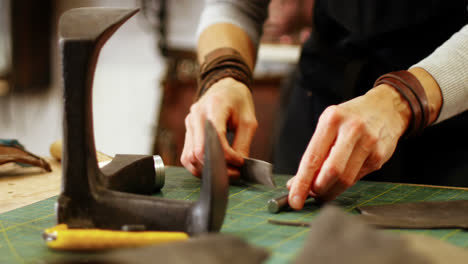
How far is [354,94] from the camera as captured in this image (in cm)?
112

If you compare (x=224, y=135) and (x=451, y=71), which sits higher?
(x=451, y=71)

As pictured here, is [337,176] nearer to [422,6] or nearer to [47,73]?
[422,6]

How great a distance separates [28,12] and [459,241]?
369cm

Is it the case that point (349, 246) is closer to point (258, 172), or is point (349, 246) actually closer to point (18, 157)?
point (258, 172)

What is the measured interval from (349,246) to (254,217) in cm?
35

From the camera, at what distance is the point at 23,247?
1.97 ft

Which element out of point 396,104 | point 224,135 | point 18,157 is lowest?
point 18,157

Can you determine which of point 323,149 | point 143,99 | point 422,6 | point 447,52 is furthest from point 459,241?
point 143,99

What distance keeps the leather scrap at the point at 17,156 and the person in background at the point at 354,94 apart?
1.14ft

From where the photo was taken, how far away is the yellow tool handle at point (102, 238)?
54 centimetres

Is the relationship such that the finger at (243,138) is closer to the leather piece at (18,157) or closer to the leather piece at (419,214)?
the leather piece at (419,214)

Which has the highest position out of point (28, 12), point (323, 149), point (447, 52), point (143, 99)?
point (447, 52)

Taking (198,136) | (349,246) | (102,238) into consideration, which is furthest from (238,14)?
(349,246)

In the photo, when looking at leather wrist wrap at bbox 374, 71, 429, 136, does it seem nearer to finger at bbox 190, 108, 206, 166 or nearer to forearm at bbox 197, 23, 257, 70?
finger at bbox 190, 108, 206, 166
